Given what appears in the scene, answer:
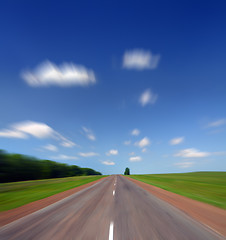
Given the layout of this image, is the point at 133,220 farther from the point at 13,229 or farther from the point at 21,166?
the point at 21,166

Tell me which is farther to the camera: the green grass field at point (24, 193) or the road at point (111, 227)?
the green grass field at point (24, 193)

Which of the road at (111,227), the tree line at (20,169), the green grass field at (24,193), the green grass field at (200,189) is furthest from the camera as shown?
the tree line at (20,169)

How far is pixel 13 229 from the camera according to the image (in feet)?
16.1

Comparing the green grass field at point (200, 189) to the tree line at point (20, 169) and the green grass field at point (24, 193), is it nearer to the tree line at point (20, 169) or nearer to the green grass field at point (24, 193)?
the green grass field at point (24, 193)

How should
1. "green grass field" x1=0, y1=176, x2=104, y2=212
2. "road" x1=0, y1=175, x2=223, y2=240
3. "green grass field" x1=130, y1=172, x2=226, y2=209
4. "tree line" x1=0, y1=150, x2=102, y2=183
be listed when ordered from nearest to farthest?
"road" x1=0, y1=175, x2=223, y2=240, "green grass field" x1=130, y1=172, x2=226, y2=209, "green grass field" x1=0, y1=176, x2=104, y2=212, "tree line" x1=0, y1=150, x2=102, y2=183

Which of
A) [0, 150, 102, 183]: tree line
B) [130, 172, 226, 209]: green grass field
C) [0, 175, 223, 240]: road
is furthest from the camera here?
[0, 150, 102, 183]: tree line

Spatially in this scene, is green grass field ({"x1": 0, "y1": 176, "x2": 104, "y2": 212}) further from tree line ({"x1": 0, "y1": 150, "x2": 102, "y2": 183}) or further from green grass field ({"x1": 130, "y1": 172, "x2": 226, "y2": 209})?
tree line ({"x1": 0, "y1": 150, "x2": 102, "y2": 183})

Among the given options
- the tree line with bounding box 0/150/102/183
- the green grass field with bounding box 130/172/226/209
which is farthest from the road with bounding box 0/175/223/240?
the tree line with bounding box 0/150/102/183

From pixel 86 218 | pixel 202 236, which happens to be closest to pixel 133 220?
pixel 86 218

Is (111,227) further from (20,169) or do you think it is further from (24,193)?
(20,169)

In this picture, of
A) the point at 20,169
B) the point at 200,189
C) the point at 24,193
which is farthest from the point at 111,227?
the point at 20,169

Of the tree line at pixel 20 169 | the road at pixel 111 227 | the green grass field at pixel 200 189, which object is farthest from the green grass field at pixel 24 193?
the tree line at pixel 20 169

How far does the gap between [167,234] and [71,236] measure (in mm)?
3229

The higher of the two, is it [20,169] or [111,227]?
[20,169]
